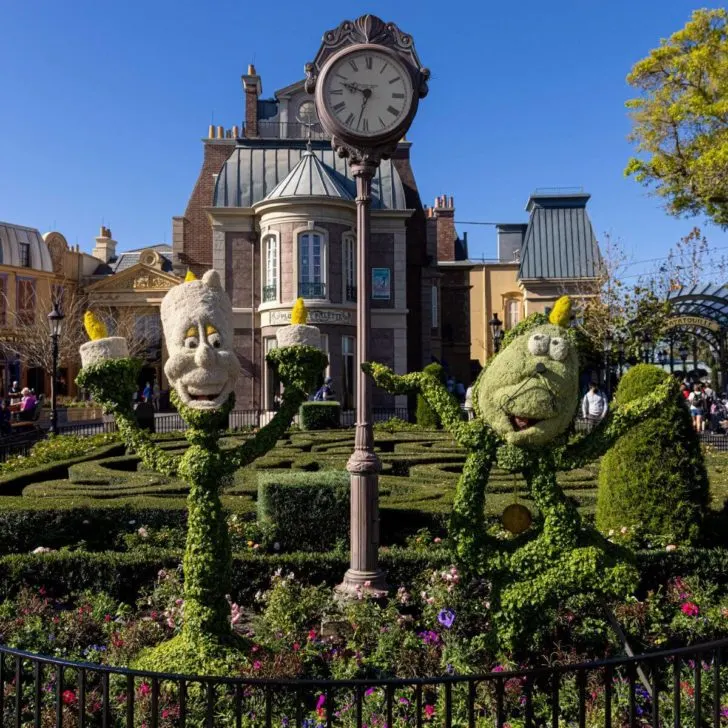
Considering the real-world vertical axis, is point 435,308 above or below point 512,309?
below

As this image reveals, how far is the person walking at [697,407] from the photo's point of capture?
18.4 metres

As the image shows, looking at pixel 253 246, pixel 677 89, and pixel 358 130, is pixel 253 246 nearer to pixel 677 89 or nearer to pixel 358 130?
pixel 677 89

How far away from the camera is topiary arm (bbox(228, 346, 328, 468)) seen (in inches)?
188

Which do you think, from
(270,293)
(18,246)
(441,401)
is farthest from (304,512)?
(18,246)

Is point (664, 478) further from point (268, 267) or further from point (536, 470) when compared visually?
point (268, 267)

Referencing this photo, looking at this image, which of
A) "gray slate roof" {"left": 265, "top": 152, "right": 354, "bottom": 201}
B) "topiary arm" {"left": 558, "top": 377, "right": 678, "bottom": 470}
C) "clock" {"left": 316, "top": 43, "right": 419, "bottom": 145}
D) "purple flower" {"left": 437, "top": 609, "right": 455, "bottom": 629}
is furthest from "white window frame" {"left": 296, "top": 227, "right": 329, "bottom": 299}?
"topiary arm" {"left": 558, "top": 377, "right": 678, "bottom": 470}

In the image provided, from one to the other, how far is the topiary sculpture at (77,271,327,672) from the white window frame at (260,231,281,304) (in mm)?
19264

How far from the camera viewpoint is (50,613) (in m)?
5.70

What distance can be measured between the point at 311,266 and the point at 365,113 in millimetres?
18088

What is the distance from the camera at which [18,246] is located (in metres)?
38.5

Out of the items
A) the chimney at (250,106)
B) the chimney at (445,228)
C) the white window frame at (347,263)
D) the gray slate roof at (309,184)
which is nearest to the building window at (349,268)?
the white window frame at (347,263)

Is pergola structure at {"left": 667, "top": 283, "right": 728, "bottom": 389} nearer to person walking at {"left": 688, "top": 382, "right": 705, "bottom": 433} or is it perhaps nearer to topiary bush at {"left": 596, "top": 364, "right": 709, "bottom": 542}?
person walking at {"left": 688, "top": 382, "right": 705, "bottom": 433}

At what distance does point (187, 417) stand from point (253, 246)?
20.8 metres

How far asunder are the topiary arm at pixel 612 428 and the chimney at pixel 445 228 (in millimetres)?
35440
